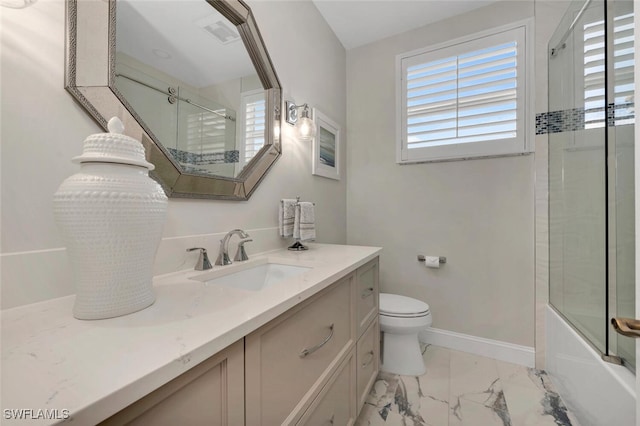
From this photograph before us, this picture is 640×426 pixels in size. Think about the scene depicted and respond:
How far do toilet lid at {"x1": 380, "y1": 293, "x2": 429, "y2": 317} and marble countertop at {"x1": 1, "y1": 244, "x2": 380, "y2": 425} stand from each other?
1.08 metres

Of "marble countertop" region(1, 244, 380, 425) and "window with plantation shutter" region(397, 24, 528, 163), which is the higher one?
"window with plantation shutter" region(397, 24, 528, 163)

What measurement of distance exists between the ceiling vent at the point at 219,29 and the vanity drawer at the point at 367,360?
1.50 metres

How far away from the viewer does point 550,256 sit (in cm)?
166

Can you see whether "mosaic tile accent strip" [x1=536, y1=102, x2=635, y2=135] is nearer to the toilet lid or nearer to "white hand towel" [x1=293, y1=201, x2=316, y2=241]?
the toilet lid

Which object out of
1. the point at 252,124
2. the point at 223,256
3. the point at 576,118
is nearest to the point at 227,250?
the point at 223,256

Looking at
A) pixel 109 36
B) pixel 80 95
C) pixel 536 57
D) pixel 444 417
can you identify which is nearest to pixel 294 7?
pixel 109 36

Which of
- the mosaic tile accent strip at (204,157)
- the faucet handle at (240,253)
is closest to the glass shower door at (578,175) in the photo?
the faucet handle at (240,253)

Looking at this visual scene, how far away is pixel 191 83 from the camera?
1016 millimetres

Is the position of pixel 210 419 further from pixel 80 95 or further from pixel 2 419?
pixel 80 95

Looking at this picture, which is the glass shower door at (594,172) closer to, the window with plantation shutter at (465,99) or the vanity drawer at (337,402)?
the window with plantation shutter at (465,99)

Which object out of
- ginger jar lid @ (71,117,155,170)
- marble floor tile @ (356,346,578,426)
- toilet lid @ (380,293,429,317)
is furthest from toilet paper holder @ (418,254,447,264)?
ginger jar lid @ (71,117,155,170)

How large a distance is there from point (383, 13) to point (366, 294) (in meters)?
1.99

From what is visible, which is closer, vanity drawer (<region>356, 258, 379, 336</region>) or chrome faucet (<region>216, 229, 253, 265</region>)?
chrome faucet (<region>216, 229, 253, 265</region>)

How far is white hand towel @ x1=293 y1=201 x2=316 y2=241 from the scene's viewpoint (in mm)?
1414
